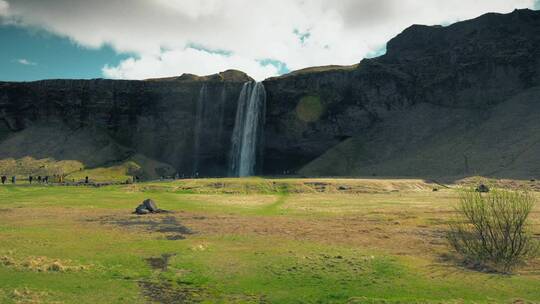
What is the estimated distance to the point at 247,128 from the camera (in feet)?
382

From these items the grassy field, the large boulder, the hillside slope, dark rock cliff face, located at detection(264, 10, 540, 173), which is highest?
dark rock cliff face, located at detection(264, 10, 540, 173)

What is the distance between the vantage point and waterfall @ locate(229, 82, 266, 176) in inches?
4495

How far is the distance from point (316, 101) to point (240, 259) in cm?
10079

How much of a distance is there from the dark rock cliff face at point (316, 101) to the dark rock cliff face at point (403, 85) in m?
0.26

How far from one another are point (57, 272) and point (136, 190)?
48.3 metres

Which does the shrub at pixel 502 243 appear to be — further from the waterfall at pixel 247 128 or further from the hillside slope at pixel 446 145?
the waterfall at pixel 247 128

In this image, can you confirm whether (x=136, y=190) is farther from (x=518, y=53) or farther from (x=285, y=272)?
(x=518, y=53)

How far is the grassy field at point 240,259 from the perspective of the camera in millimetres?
16016

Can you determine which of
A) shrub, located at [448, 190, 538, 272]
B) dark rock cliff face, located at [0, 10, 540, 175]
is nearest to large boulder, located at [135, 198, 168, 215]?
shrub, located at [448, 190, 538, 272]

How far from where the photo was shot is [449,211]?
4119 cm

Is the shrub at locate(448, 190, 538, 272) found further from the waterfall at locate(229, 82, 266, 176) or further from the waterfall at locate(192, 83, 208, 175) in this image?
the waterfall at locate(192, 83, 208, 175)

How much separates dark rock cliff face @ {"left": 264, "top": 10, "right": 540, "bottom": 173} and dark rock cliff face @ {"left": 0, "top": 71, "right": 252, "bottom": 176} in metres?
14.0

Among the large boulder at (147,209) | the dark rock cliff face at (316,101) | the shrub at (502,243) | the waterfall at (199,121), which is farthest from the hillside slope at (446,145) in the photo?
the shrub at (502,243)

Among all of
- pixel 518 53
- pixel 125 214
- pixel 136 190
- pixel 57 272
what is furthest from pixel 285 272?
pixel 518 53
